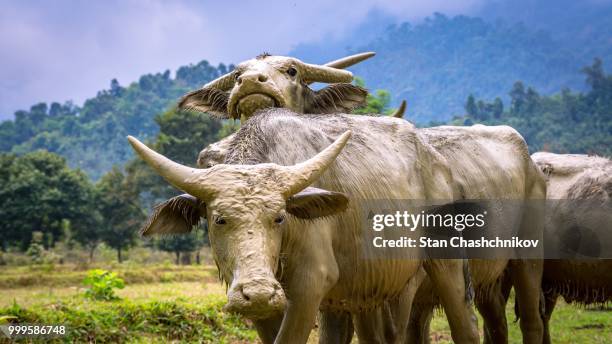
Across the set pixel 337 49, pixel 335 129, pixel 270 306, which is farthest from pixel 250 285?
pixel 337 49

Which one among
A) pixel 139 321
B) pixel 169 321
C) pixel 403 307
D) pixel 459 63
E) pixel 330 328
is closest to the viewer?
pixel 330 328

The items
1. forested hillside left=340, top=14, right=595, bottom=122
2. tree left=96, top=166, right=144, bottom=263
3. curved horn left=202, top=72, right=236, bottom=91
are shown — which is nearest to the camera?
curved horn left=202, top=72, right=236, bottom=91

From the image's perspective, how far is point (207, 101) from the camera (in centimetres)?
668

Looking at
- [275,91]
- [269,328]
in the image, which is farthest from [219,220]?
[275,91]

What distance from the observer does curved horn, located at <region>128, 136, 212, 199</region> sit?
3.69 meters

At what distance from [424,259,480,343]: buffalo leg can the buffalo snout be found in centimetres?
221

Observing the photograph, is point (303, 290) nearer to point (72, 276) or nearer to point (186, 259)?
point (72, 276)

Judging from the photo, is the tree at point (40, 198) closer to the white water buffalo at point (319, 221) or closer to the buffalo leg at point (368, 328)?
the buffalo leg at point (368, 328)

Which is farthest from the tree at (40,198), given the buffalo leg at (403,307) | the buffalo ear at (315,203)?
the buffalo ear at (315,203)

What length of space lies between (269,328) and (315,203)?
0.96 metres

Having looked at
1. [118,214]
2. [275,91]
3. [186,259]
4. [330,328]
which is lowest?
[330,328]

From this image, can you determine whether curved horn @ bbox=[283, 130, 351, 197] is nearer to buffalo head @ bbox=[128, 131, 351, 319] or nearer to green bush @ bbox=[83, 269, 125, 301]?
buffalo head @ bbox=[128, 131, 351, 319]

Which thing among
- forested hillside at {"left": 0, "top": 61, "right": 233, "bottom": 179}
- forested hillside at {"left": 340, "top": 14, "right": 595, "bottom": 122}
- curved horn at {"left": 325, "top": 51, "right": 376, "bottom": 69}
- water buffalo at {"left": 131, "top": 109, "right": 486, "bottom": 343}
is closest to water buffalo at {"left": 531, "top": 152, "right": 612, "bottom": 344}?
curved horn at {"left": 325, "top": 51, "right": 376, "bottom": 69}

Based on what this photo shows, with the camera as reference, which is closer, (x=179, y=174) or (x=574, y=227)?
(x=179, y=174)
